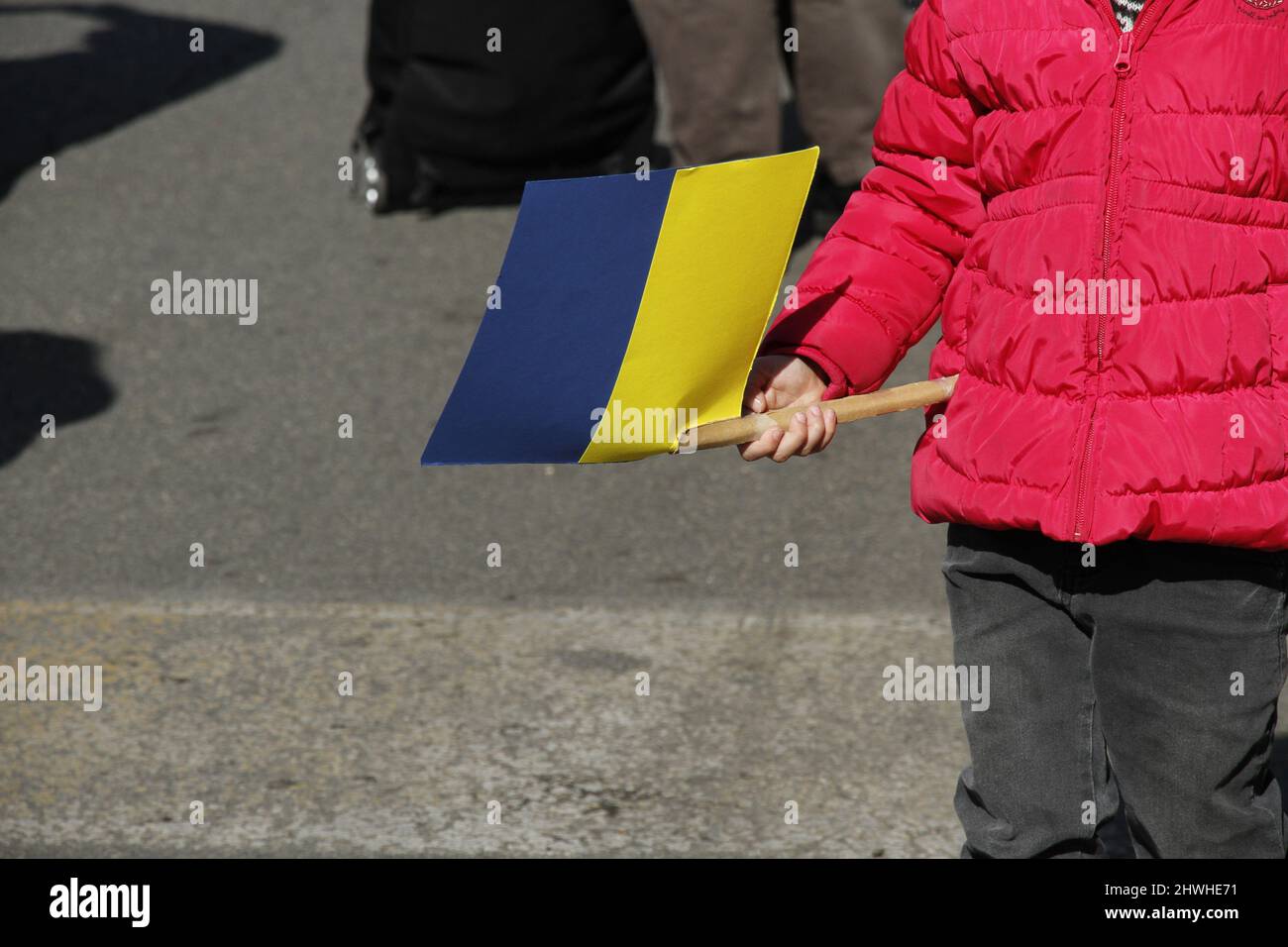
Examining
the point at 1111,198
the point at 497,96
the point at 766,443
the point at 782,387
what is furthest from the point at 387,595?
the point at 497,96

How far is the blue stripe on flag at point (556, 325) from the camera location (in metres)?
1.99

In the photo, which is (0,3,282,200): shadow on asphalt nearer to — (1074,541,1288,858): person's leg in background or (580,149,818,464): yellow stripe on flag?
(580,149,818,464): yellow stripe on flag

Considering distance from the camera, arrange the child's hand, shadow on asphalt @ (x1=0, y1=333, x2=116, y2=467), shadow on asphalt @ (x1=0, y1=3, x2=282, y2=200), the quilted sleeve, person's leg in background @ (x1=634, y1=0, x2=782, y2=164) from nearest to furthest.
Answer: the child's hand < the quilted sleeve < shadow on asphalt @ (x1=0, y1=333, x2=116, y2=467) < person's leg in background @ (x1=634, y1=0, x2=782, y2=164) < shadow on asphalt @ (x1=0, y1=3, x2=282, y2=200)

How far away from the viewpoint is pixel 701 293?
6.97 ft

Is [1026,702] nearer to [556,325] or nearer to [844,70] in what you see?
[556,325]

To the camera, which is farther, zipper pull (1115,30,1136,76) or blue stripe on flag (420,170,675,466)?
zipper pull (1115,30,1136,76)

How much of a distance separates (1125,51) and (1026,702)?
2.71 feet

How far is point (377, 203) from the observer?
698 cm

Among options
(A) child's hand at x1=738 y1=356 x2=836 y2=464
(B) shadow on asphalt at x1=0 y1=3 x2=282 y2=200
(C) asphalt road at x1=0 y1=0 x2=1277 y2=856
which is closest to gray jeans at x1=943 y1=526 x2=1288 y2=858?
(A) child's hand at x1=738 y1=356 x2=836 y2=464

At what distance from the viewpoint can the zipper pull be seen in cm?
216

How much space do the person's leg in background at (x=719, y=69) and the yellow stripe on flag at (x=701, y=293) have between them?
428cm

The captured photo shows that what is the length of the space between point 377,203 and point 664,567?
2.97 metres

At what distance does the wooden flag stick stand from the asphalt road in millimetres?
1273
